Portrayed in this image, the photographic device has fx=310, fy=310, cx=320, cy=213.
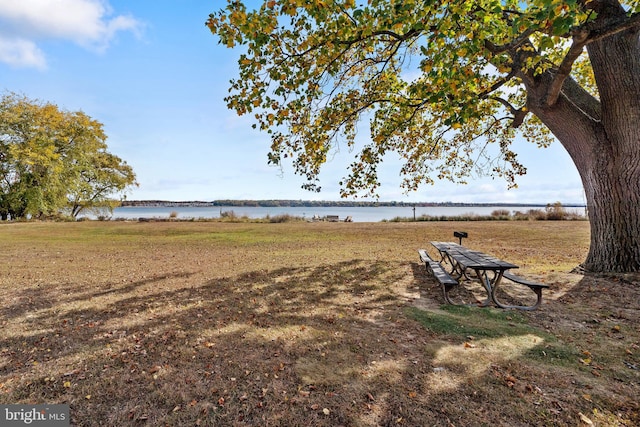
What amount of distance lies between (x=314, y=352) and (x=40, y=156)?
32143mm

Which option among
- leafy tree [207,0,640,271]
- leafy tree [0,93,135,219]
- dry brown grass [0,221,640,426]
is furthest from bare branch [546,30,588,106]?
leafy tree [0,93,135,219]

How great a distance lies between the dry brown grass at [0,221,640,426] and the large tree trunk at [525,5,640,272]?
97 centimetres

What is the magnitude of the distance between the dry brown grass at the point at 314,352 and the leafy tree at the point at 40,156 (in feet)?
85.8

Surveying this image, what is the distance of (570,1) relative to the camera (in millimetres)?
2672

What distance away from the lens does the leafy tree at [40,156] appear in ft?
85.4

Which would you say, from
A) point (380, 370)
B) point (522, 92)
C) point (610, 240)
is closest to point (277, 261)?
point (380, 370)

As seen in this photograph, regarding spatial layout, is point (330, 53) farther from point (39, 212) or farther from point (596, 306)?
point (39, 212)

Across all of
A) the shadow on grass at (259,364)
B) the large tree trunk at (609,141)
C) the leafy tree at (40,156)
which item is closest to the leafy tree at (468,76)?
the large tree trunk at (609,141)

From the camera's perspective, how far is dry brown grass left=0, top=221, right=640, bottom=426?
243 centimetres

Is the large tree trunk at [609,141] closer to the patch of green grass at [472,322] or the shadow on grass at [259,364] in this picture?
the patch of green grass at [472,322]

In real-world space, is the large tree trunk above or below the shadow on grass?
above

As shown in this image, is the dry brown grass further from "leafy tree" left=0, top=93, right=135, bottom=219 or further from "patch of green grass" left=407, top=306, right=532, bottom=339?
"leafy tree" left=0, top=93, right=135, bottom=219

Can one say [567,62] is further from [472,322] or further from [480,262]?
[472,322]

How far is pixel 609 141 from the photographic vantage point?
6090mm
